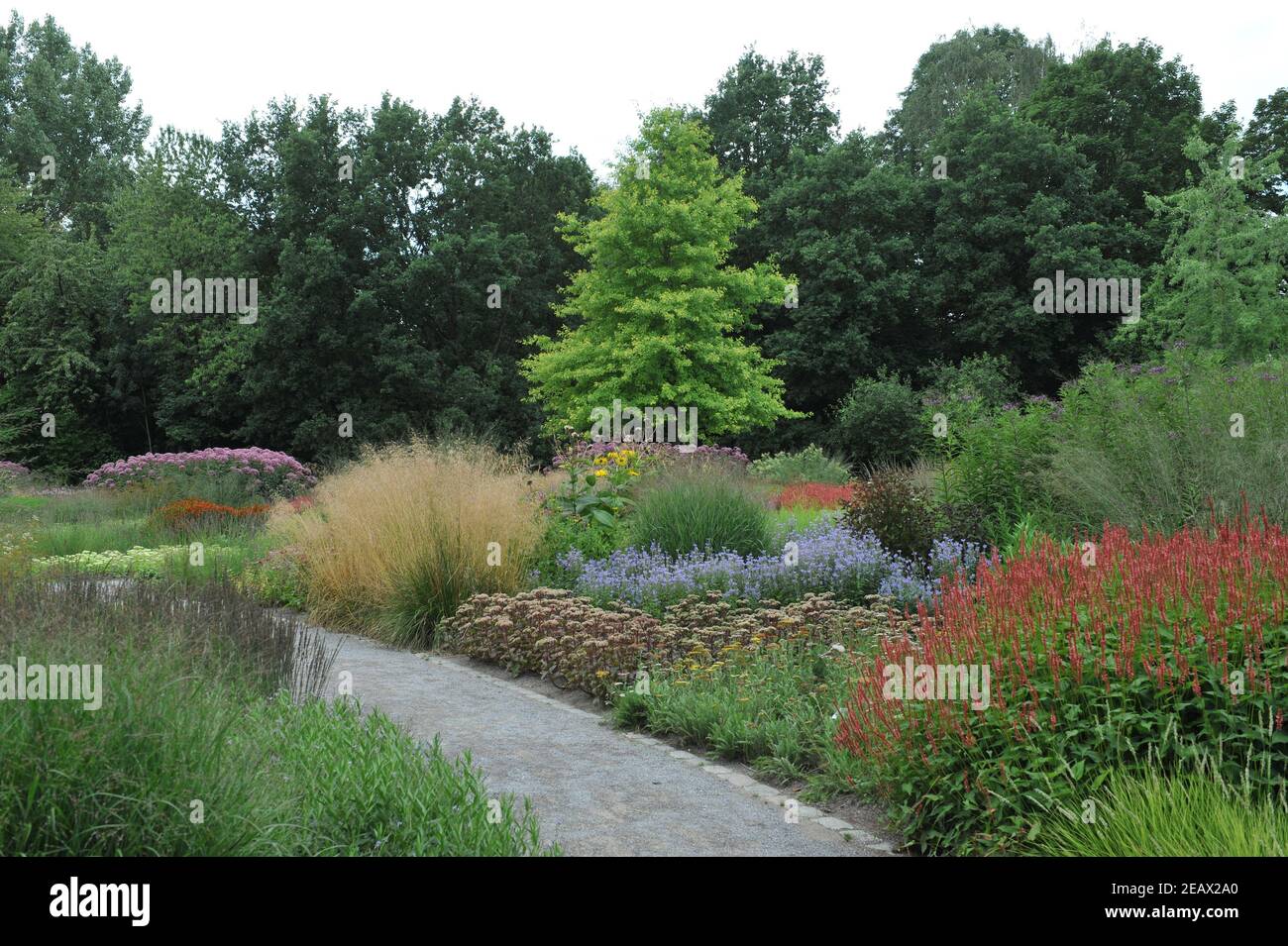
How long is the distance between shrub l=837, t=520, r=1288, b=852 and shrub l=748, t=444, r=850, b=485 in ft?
50.3

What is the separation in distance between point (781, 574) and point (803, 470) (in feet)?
42.6

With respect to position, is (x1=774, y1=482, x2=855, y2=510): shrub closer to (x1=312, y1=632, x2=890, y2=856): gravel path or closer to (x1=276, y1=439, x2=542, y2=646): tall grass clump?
(x1=276, y1=439, x2=542, y2=646): tall grass clump

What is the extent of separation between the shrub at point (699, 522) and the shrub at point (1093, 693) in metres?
5.12

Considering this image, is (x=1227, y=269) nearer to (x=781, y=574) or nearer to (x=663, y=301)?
(x=663, y=301)

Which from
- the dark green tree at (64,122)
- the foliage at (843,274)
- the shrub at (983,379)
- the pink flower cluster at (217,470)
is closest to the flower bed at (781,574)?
the shrub at (983,379)

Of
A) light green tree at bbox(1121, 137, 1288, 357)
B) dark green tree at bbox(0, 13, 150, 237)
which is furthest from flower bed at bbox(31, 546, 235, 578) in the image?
dark green tree at bbox(0, 13, 150, 237)

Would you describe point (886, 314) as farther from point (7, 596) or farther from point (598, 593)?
point (7, 596)

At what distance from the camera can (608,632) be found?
6.91m

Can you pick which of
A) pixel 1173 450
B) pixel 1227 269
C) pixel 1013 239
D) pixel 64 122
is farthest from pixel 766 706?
pixel 64 122

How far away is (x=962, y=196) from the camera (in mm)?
28438

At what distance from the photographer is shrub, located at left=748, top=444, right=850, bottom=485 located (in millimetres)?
20312

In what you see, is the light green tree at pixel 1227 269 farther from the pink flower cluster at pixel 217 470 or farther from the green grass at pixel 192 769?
the green grass at pixel 192 769

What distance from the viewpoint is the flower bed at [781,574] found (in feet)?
26.5
